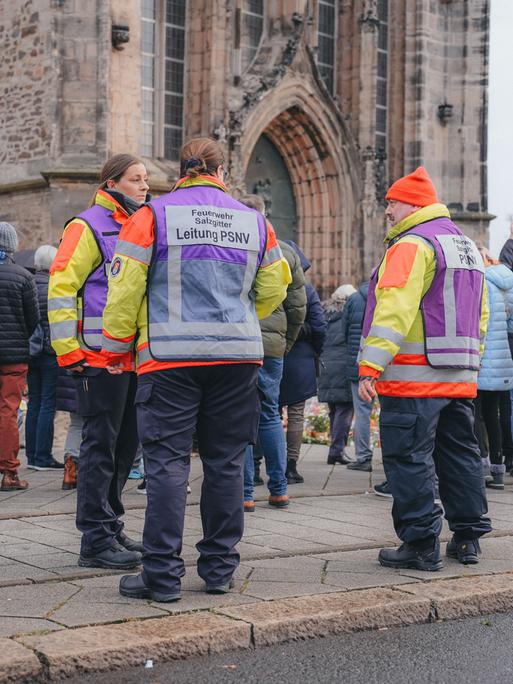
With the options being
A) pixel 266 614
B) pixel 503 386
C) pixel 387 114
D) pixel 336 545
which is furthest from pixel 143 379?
pixel 387 114

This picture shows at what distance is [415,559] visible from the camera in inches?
237

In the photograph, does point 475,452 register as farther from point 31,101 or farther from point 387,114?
point 387,114

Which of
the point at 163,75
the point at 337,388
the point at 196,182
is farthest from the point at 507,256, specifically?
the point at 163,75

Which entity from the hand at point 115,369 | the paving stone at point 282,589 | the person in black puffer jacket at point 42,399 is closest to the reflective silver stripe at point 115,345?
the hand at point 115,369

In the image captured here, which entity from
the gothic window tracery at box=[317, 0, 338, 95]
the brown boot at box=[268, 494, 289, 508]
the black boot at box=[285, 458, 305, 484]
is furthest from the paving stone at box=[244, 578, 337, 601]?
the gothic window tracery at box=[317, 0, 338, 95]

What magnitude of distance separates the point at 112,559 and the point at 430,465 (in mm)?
1662

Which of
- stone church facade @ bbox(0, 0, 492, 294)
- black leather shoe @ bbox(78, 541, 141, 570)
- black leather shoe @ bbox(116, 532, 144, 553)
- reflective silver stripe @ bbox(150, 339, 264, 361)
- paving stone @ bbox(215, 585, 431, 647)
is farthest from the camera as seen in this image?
stone church facade @ bbox(0, 0, 492, 294)

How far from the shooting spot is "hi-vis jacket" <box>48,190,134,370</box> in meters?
6.12

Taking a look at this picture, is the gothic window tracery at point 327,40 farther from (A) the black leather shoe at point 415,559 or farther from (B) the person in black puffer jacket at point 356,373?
(A) the black leather shoe at point 415,559

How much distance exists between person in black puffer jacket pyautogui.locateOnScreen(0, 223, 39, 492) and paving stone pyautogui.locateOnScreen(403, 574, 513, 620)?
449 centimetres

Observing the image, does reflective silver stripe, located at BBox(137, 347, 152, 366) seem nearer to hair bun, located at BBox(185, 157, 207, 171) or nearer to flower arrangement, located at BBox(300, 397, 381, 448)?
hair bun, located at BBox(185, 157, 207, 171)

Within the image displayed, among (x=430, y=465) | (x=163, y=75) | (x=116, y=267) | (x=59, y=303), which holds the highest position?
(x=163, y=75)

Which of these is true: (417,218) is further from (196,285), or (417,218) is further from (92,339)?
(92,339)

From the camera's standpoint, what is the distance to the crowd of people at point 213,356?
5.23 metres
